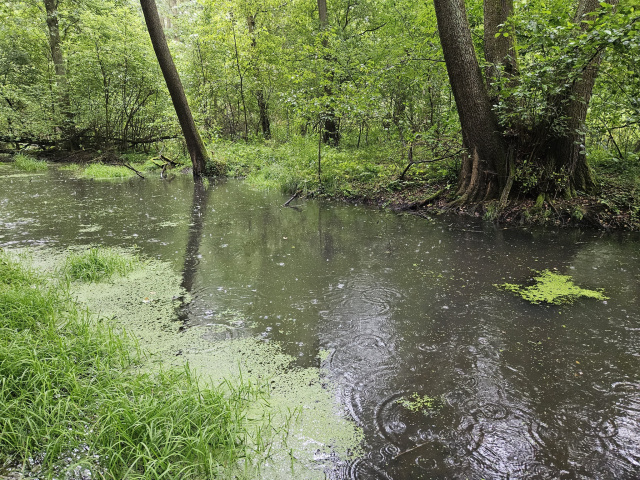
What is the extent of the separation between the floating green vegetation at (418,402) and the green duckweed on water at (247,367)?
375 mm

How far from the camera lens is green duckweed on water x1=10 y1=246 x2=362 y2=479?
2016 mm

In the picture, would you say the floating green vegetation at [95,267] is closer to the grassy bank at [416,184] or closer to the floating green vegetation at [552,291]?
the floating green vegetation at [552,291]

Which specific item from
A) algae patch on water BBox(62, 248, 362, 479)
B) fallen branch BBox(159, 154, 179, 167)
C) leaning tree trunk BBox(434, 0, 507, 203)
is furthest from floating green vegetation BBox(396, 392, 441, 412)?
fallen branch BBox(159, 154, 179, 167)

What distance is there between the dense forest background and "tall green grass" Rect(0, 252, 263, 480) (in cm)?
532

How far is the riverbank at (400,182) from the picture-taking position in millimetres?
6207

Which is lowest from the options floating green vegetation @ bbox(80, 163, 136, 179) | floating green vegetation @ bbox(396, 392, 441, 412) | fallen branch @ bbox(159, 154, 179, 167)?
floating green vegetation @ bbox(396, 392, 441, 412)

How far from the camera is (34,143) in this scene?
1741cm

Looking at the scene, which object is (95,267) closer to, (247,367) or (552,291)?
(247,367)

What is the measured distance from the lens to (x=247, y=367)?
9.06ft

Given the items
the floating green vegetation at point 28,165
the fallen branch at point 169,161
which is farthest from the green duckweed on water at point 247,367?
the floating green vegetation at point 28,165

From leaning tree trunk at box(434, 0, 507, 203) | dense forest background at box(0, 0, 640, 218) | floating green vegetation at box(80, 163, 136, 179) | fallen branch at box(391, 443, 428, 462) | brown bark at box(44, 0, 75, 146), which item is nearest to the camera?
A: fallen branch at box(391, 443, 428, 462)

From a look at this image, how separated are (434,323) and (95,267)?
361 centimetres

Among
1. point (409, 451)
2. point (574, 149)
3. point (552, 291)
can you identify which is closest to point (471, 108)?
point (574, 149)

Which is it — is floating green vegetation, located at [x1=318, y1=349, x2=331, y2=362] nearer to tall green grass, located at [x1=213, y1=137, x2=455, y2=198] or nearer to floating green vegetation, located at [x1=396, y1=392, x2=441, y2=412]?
floating green vegetation, located at [x1=396, y1=392, x2=441, y2=412]
